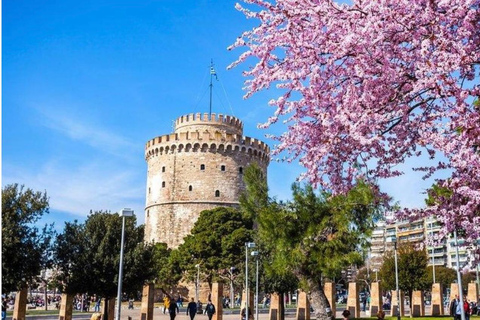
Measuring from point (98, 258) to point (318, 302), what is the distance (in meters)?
10.5

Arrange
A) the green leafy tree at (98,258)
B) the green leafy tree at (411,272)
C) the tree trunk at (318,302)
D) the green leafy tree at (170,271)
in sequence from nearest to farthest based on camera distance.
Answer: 1. the tree trunk at (318,302)
2. the green leafy tree at (98,258)
3. the green leafy tree at (411,272)
4. the green leafy tree at (170,271)

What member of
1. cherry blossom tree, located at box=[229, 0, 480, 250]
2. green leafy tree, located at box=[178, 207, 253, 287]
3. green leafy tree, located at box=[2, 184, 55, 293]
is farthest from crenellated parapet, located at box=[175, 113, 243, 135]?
cherry blossom tree, located at box=[229, 0, 480, 250]

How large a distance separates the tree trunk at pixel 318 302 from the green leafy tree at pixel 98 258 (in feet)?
29.9

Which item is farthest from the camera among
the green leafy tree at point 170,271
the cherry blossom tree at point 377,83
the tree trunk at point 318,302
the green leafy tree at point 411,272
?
the green leafy tree at point 170,271

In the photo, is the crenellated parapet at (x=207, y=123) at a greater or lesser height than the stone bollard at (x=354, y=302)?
greater

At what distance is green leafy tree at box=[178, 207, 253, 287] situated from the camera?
159ft

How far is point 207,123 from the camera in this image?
2505 inches

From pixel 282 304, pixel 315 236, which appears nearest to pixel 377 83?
pixel 315 236

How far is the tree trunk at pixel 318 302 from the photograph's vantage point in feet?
69.7

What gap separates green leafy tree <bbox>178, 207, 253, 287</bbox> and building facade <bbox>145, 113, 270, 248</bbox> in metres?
7.09

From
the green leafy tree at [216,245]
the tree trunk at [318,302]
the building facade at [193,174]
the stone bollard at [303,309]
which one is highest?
the building facade at [193,174]

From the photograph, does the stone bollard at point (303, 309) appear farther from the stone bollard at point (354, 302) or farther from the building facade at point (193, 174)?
the building facade at point (193, 174)

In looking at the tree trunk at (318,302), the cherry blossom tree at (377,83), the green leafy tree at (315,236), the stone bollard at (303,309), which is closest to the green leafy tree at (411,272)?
the stone bollard at (303,309)

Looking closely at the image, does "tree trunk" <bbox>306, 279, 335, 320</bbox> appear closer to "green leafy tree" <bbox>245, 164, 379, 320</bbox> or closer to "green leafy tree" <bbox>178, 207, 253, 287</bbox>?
"green leafy tree" <bbox>245, 164, 379, 320</bbox>
